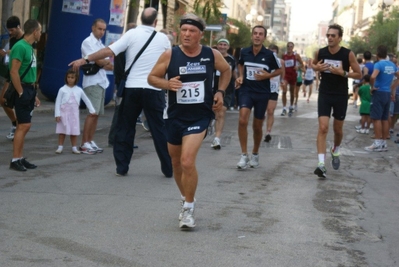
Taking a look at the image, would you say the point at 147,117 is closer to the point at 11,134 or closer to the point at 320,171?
the point at 320,171

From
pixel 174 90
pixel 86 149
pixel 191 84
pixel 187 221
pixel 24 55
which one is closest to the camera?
pixel 187 221

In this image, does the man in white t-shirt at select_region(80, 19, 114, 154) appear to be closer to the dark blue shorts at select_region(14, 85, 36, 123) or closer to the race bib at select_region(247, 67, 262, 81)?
the race bib at select_region(247, 67, 262, 81)

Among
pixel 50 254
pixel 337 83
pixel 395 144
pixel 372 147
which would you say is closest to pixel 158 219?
pixel 50 254

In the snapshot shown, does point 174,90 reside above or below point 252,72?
below

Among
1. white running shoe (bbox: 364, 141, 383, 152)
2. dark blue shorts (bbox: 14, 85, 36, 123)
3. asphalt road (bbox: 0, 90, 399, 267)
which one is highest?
dark blue shorts (bbox: 14, 85, 36, 123)

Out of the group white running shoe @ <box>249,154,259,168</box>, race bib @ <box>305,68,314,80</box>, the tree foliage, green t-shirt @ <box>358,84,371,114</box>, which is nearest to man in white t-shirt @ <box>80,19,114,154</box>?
white running shoe @ <box>249,154,259,168</box>

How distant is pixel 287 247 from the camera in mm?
6527

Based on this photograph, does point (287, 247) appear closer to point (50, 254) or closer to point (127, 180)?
point (50, 254)

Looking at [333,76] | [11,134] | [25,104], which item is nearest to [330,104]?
[333,76]

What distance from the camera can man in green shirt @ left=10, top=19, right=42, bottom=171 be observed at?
1008 centimetres

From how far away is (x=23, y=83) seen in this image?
10242 mm

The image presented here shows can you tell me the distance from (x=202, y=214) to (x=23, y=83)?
11.2ft

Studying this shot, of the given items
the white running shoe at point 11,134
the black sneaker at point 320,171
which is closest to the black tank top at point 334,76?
the black sneaker at point 320,171

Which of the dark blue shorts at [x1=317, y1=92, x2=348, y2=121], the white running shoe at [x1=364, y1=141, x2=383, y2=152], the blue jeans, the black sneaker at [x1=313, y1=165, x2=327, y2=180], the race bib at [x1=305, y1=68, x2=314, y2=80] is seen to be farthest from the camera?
the race bib at [x1=305, y1=68, x2=314, y2=80]
